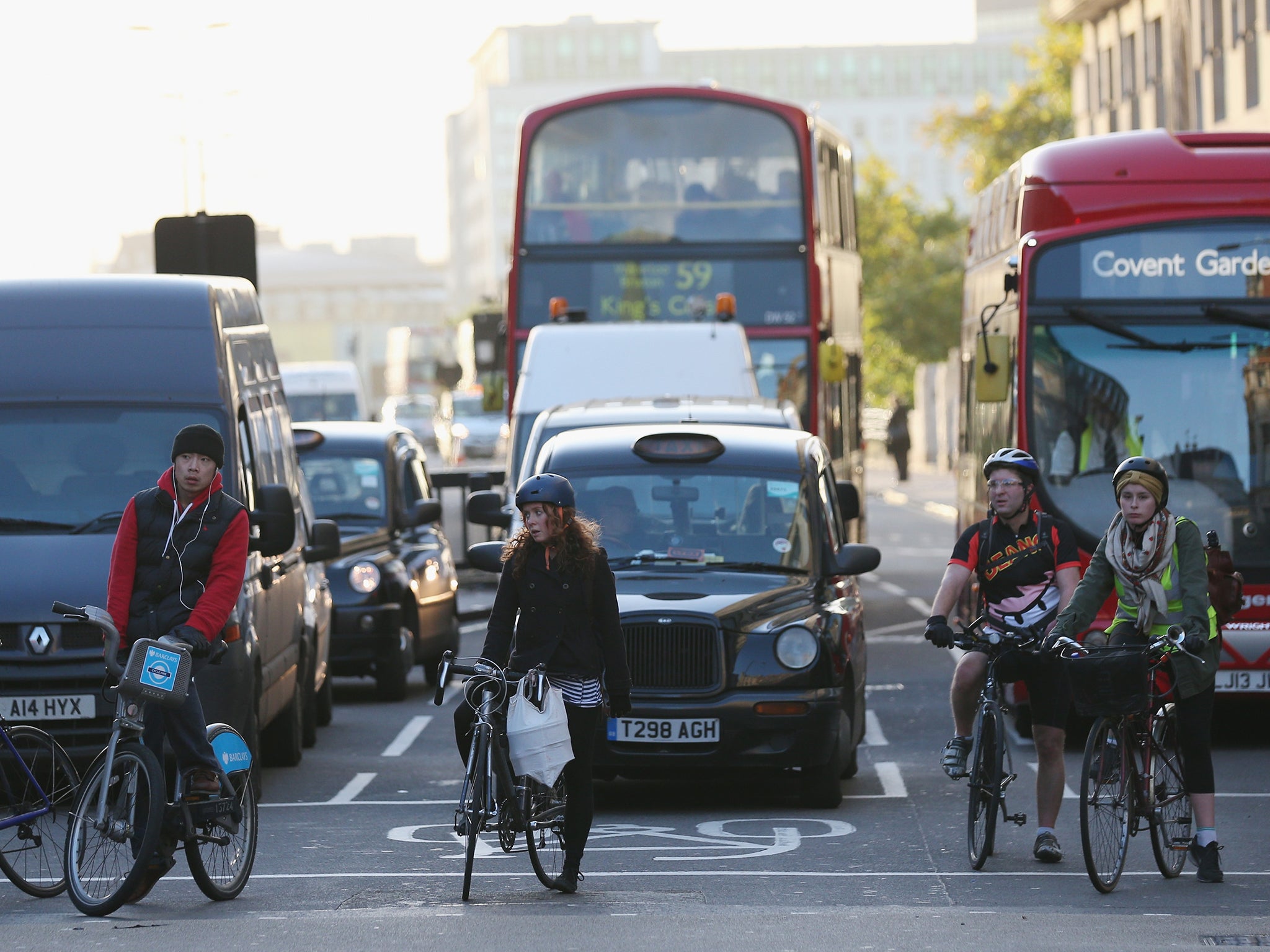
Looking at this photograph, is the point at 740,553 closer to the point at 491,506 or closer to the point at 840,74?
the point at 491,506

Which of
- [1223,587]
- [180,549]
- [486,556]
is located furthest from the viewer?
[486,556]

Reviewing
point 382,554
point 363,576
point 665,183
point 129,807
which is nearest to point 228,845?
point 129,807

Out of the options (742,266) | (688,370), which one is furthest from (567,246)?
(688,370)

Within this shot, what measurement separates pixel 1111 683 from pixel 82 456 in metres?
5.30

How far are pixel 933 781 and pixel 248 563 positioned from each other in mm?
3689

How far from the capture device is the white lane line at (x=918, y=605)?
23.3 meters

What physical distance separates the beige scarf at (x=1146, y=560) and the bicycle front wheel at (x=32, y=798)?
3.99 m

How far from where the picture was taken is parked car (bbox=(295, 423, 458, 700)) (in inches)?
648

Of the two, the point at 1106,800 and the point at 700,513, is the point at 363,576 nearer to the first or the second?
the point at 700,513

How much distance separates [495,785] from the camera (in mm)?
8430

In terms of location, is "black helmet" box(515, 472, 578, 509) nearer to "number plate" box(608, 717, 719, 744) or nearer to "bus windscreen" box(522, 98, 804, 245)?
"number plate" box(608, 717, 719, 744)

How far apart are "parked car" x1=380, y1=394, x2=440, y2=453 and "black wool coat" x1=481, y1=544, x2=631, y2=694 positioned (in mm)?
58125

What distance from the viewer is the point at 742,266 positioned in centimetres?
2042

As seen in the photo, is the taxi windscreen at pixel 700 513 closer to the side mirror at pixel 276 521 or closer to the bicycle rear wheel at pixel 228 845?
the side mirror at pixel 276 521
